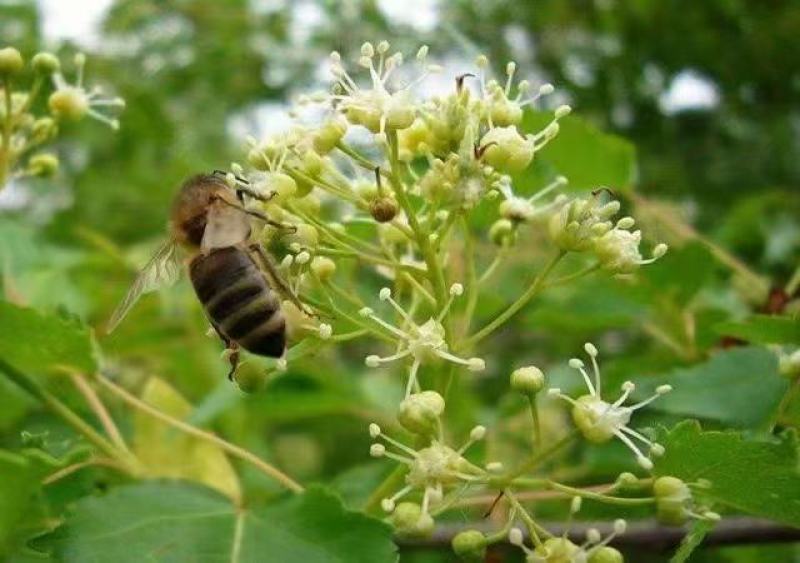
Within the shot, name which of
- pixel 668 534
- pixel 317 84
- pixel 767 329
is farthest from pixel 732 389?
pixel 317 84

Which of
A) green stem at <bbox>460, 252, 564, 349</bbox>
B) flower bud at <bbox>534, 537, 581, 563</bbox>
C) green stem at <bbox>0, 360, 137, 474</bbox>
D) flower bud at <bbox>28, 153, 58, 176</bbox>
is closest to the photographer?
flower bud at <bbox>534, 537, 581, 563</bbox>

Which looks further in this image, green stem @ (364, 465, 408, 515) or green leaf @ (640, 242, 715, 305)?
green leaf @ (640, 242, 715, 305)

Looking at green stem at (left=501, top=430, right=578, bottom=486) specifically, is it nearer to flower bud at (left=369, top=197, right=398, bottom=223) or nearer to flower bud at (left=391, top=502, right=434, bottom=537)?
flower bud at (left=391, top=502, right=434, bottom=537)

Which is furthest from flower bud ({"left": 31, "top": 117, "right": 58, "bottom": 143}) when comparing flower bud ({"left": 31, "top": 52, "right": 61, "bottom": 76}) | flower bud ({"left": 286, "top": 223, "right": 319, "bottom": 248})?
flower bud ({"left": 286, "top": 223, "right": 319, "bottom": 248})

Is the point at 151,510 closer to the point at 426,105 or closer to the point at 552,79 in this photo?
the point at 426,105

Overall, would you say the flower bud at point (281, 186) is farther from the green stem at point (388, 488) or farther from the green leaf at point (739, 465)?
the green leaf at point (739, 465)

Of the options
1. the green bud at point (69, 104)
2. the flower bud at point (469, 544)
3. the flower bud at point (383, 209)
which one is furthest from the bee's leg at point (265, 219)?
the green bud at point (69, 104)

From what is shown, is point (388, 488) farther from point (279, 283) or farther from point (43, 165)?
point (43, 165)
